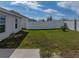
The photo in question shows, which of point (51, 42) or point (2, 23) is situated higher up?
point (2, 23)

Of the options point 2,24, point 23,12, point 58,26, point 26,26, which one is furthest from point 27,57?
point 23,12

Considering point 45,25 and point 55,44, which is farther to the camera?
point 45,25

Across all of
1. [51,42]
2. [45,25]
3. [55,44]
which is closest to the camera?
[55,44]

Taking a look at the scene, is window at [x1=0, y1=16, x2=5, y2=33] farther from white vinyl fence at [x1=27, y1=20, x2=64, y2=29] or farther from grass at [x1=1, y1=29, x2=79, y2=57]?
white vinyl fence at [x1=27, y1=20, x2=64, y2=29]

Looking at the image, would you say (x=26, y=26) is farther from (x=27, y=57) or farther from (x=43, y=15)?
(x=27, y=57)

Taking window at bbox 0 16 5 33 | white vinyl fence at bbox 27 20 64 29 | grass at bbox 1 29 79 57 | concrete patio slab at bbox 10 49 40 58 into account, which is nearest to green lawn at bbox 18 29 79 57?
grass at bbox 1 29 79 57

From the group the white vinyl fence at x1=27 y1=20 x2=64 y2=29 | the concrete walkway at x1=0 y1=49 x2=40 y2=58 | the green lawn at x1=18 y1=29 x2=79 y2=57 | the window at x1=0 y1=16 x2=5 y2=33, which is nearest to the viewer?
the concrete walkway at x1=0 y1=49 x2=40 y2=58

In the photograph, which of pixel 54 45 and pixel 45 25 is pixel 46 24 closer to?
pixel 45 25

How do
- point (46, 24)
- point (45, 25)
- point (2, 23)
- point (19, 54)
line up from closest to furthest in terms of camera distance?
point (19, 54)
point (2, 23)
point (45, 25)
point (46, 24)

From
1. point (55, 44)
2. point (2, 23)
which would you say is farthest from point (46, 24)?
point (55, 44)

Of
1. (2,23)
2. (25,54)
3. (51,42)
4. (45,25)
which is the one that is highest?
(2,23)

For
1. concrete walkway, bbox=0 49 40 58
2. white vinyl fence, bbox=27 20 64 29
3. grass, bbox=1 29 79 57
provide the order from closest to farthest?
1. concrete walkway, bbox=0 49 40 58
2. grass, bbox=1 29 79 57
3. white vinyl fence, bbox=27 20 64 29

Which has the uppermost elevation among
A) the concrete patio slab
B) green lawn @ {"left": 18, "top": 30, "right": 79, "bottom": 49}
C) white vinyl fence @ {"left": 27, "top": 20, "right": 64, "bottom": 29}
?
white vinyl fence @ {"left": 27, "top": 20, "right": 64, "bottom": 29}

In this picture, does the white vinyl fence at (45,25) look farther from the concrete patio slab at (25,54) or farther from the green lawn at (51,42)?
the concrete patio slab at (25,54)
